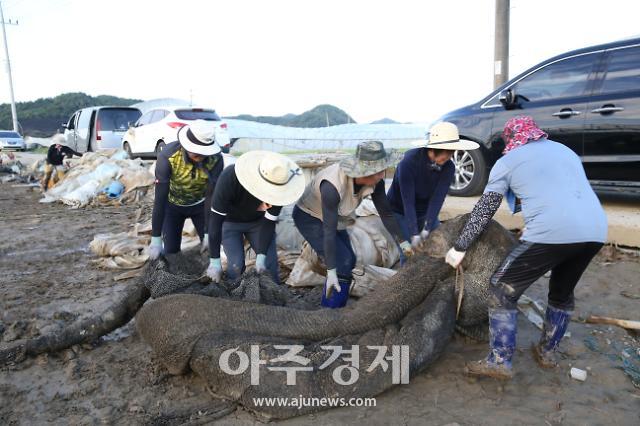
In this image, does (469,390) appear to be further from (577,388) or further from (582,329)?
(582,329)

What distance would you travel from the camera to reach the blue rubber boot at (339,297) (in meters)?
3.82

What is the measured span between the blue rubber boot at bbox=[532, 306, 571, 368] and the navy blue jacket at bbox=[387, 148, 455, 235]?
123 centimetres

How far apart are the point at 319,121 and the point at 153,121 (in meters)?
17.0

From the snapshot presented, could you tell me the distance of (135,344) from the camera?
3396mm

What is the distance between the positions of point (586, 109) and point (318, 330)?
418 cm

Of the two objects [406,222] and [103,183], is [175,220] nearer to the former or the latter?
[406,222]

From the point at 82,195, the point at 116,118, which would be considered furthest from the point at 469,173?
the point at 116,118

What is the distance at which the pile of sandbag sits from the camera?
10156 millimetres

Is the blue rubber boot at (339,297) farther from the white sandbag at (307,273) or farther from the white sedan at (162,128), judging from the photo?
the white sedan at (162,128)

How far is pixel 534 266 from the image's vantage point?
2715mm

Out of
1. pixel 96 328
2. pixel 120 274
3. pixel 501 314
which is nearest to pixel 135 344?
pixel 96 328

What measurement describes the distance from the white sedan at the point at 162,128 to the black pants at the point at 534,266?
873cm

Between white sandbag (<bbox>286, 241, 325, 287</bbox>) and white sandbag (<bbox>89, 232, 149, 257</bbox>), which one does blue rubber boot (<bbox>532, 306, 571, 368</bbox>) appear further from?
white sandbag (<bbox>89, 232, 149, 257</bbox>)

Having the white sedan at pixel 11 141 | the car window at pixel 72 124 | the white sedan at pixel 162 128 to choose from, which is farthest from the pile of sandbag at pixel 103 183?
the white sedan at pixel 11 141
